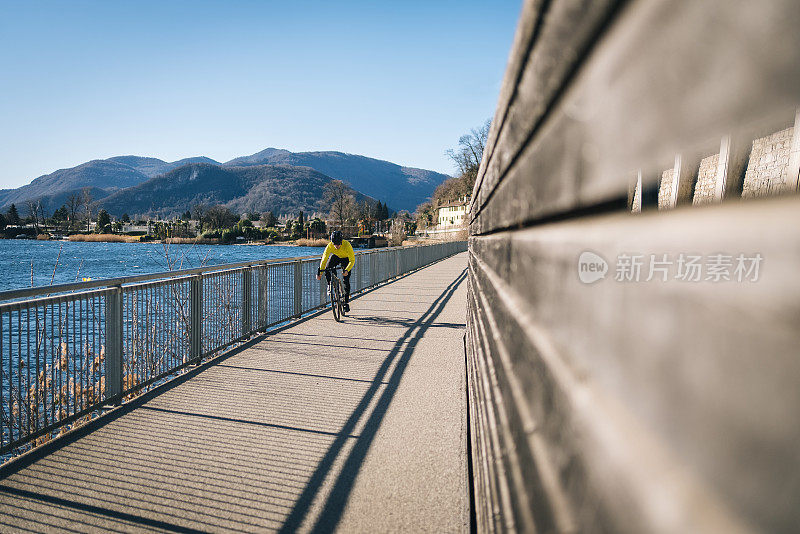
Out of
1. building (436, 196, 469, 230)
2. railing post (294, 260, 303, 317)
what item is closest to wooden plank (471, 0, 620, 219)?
railing post (294, 260, 303, 317)

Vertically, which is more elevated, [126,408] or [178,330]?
[178,330]

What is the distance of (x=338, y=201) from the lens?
114m

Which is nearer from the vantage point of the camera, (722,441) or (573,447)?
(722,441)

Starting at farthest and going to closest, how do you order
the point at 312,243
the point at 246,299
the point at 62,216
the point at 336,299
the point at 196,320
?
1. the point at 62,216
2. the point at 312,243
3. the point at 336,299
4. the point at 246,299
5. the point at 196,320

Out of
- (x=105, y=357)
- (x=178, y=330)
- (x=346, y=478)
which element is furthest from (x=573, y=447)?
(x=178, y=330)

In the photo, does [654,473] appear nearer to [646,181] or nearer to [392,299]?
[646,181]

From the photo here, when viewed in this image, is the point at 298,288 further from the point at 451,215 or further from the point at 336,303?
the point at 451,215

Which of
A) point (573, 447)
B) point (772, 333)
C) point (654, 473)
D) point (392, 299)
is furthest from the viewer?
point (392, 299)

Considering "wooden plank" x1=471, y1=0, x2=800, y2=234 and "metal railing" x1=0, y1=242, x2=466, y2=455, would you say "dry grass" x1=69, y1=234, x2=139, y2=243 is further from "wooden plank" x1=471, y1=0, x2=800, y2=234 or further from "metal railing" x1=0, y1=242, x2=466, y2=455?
"wooden plank" x1=471, y1=0, x2=800, y2=234

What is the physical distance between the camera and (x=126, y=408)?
574 centimetres

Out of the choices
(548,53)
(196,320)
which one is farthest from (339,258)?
(548,53)

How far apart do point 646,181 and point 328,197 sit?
116 m

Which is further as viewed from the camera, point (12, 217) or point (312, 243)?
point (12, 217)

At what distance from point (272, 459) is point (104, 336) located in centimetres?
241
